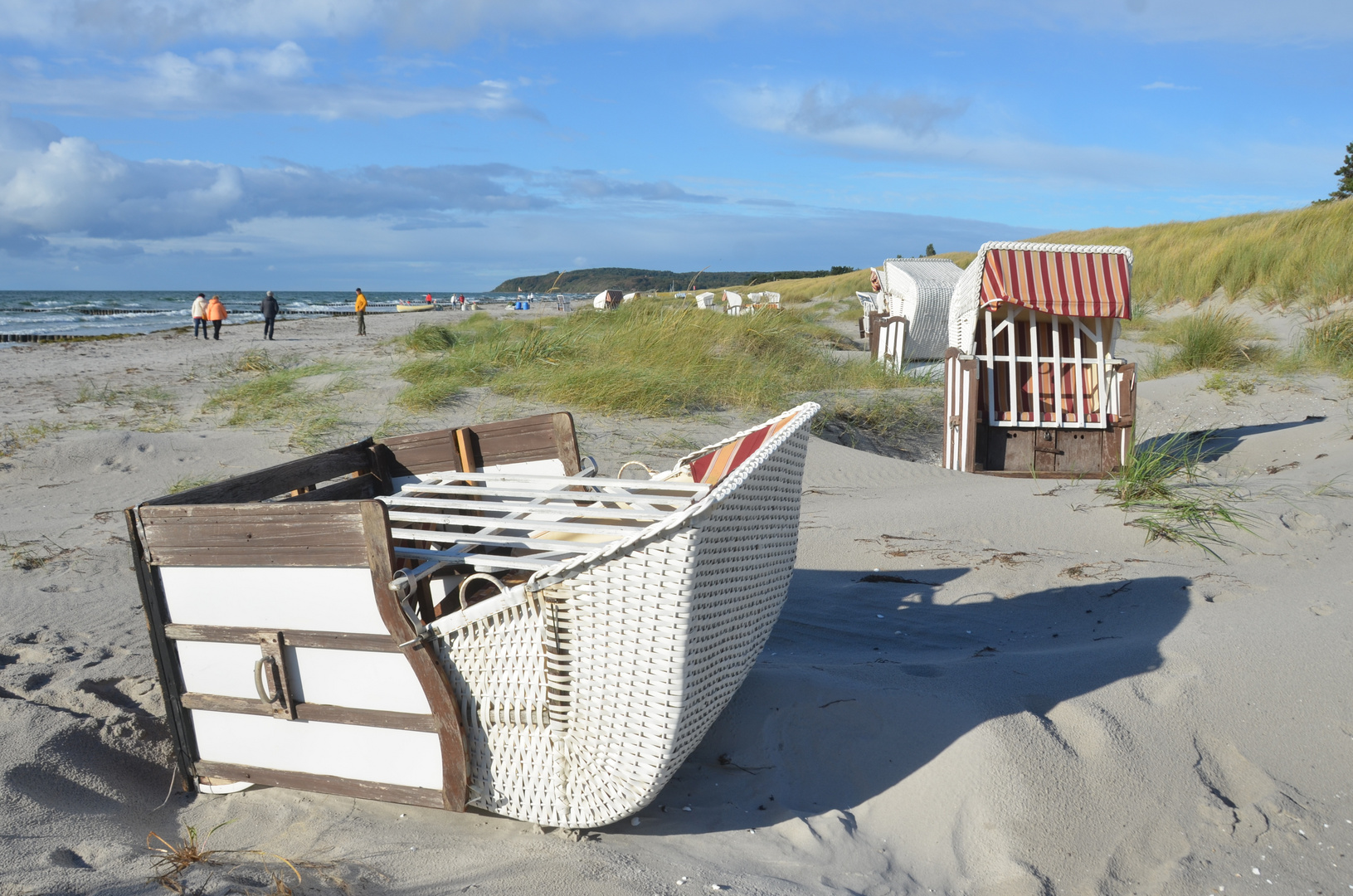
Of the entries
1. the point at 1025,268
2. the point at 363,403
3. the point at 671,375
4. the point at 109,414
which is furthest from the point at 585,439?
the point at 109,414

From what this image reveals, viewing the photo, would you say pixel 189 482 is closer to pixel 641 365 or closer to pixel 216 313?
pixel 641 365

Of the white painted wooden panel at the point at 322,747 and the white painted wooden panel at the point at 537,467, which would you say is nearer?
the white painted wooden panel at the point at 322,747

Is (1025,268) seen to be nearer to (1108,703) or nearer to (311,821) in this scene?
(1108,703)

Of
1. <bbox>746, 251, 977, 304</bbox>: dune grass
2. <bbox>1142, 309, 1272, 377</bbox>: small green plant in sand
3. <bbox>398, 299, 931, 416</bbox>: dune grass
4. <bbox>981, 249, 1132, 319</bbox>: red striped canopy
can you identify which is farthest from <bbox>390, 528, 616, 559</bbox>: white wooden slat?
<bbox>746, 251, 977, 304</bbox>: dune grass

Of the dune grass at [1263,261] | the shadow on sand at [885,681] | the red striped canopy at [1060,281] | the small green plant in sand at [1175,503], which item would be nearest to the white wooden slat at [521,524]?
the shadow on sand at [885,681]

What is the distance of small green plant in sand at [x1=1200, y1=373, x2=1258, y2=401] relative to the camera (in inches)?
444

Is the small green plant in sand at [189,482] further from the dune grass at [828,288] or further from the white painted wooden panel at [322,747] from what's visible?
the dune grass at [828,288]

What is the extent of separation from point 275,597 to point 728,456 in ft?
5.99

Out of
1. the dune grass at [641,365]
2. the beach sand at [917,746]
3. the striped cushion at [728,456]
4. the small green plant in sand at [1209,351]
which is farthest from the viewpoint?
the small green plant in sand at [1209,351]

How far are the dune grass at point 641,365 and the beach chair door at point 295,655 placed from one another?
6672 mm

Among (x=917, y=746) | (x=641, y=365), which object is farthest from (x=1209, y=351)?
(x=917, y=746)

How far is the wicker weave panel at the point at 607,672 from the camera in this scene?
220 cm

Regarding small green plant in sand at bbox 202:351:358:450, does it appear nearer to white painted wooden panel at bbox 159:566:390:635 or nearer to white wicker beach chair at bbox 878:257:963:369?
white painted wooden panel at bbox 159:566:390:635

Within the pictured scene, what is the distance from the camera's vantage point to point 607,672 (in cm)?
226
